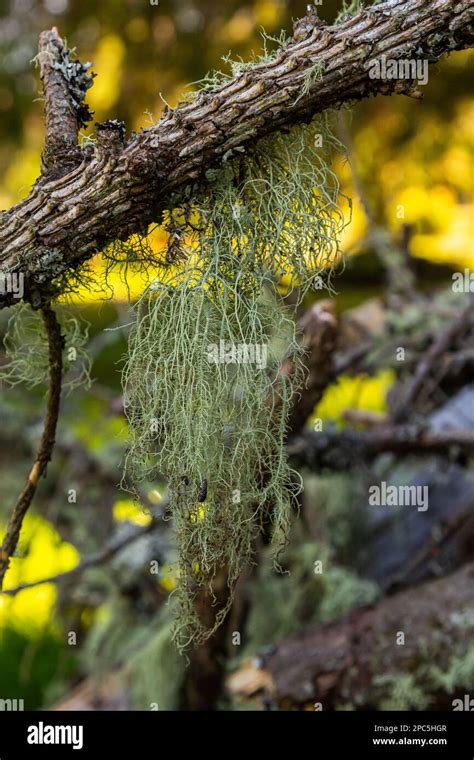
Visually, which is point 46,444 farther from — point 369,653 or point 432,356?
point 432,356

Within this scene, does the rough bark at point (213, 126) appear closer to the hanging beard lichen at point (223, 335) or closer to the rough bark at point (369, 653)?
the hanging beard lichen at point (223, 335)

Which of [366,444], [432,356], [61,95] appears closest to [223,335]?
[61,95]

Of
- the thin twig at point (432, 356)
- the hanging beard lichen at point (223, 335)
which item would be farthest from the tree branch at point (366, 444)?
the hanging beard lichen at point (223, 335)

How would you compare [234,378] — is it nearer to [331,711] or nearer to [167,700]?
[331,711]

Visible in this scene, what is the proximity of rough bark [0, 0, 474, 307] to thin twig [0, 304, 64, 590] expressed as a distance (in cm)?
26

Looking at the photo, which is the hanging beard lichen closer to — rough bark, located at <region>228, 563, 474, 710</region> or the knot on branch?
the knot on branch

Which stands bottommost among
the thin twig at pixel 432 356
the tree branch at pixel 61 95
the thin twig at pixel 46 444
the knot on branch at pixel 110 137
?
the thin twig at pixel 46 444

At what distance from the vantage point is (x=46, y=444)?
129 cm

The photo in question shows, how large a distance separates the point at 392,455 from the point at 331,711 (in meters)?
0.80

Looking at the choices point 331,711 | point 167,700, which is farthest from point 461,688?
point 167,700

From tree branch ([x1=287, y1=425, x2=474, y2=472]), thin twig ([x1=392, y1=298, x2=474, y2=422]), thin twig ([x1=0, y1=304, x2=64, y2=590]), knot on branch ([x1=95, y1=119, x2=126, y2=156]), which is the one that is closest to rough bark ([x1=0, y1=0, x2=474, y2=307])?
knot on branch ([x1=95, y1=119, x2=126, y2=156])

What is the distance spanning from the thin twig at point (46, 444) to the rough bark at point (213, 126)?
0.85 feet

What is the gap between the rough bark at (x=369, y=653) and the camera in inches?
68.4

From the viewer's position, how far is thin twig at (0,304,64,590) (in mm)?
1222
